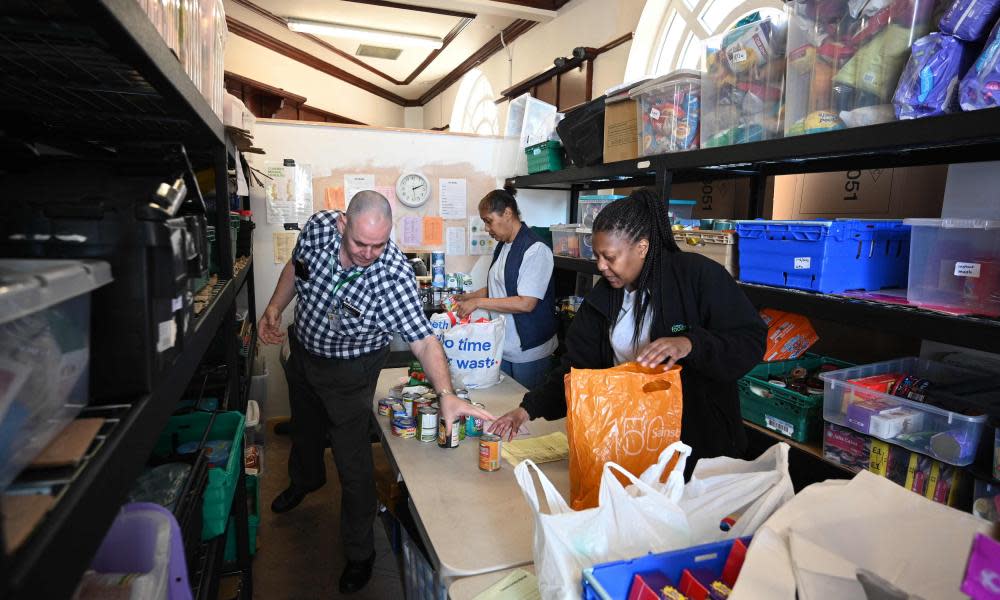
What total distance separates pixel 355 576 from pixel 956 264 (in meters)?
2.59

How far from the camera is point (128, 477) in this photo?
2.00ft

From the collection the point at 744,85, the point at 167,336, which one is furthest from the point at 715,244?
the point at 167,336

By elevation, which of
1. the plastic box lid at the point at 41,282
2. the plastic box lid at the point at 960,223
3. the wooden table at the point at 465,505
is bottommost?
the wooden table at the point at 465,505

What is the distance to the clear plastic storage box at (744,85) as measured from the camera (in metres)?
2.10

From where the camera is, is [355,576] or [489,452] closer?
[489,452]

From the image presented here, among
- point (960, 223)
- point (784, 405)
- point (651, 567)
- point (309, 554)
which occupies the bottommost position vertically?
point (309, 554)

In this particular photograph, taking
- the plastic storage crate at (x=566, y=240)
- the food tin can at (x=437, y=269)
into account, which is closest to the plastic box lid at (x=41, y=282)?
the plastic storage crate at (x=566, y=240)

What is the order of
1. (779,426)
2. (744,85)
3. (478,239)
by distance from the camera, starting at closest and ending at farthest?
(744,85), (779,426), (478,239)

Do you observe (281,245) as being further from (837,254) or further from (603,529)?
(603,529)

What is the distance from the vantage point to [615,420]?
1479 mm

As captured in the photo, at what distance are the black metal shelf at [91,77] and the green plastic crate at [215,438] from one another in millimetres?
878

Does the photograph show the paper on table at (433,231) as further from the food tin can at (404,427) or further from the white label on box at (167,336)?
the white label on box at (167,336)

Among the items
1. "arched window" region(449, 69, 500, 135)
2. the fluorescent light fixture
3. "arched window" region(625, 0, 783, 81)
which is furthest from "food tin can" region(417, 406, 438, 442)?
the fluorescent light fixture

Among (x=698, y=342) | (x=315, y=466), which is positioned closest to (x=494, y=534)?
(x=698, y=342)
